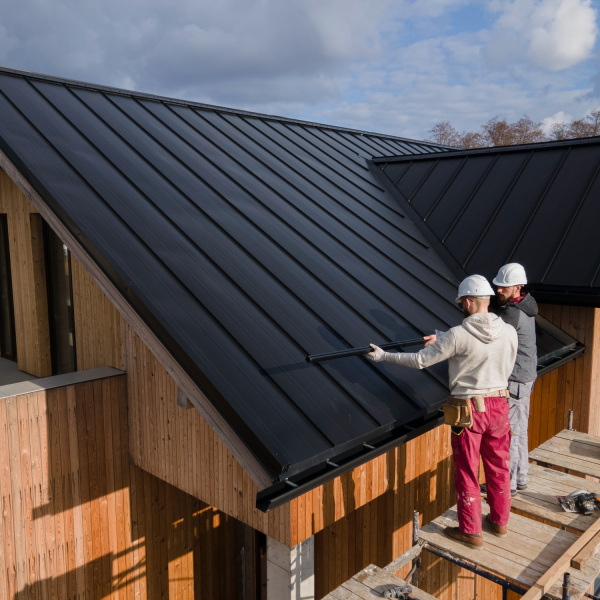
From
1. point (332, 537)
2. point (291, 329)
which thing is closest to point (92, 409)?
point (291, 329)

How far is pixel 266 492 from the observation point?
3.68m

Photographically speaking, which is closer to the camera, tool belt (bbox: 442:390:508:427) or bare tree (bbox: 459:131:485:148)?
tool belt (bbox: 442:390:508:427)

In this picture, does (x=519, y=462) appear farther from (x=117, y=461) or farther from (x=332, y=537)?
(x=117, y=461)

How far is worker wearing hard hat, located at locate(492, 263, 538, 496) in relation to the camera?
5312 mm

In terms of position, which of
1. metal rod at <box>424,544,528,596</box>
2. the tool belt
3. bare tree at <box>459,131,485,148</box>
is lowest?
metal rod at <box>424,544,528,596</box>

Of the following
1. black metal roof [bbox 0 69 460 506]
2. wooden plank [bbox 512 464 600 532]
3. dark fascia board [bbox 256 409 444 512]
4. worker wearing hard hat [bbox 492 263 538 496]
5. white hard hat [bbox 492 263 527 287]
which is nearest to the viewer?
dark fascia board [bbox 256 409 444 512]

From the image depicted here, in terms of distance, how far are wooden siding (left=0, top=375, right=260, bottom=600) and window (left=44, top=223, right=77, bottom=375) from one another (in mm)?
1715

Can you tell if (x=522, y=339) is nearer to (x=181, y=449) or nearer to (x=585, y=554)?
(x=585, y=554)

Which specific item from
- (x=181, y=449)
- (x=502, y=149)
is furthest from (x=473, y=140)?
(x=181, y=449)

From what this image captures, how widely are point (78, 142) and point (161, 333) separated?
127 inches

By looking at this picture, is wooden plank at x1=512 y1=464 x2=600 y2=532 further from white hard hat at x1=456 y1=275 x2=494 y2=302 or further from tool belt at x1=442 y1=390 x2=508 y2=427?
white hard hat at x1=456 y1=275 x2=494 y2=302

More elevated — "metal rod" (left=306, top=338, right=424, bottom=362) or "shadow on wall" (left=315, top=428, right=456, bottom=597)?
"metal rod" (left=306, top=338, right=424, bottom=362)

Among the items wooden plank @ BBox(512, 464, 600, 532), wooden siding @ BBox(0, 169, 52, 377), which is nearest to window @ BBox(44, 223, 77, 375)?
wooden siding @ BBox(0, 169, 52, 377)

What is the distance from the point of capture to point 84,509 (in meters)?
5.76
